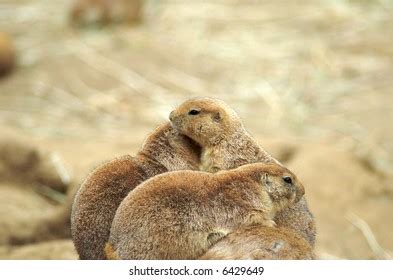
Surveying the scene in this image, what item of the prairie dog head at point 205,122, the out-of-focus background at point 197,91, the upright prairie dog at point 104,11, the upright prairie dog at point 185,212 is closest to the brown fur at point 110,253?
the upright prairie dog at point 185,212

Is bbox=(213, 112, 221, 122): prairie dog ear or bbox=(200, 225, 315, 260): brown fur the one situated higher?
bbox=(213, 112, 221, 122): prairie dog ear

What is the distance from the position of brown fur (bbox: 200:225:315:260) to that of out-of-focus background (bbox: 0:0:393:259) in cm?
228

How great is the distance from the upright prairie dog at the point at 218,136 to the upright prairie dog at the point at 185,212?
0.41 m

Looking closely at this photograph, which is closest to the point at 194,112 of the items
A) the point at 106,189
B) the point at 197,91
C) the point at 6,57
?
the point at 106,189

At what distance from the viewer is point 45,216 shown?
7203 millimetres

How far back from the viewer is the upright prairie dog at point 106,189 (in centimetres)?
398

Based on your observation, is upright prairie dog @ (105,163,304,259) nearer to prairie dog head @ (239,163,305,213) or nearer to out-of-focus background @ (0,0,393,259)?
prairie dog head @ (239,163,305,213)

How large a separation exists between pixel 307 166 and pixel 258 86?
165 inches

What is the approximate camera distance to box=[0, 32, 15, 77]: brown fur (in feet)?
42.5

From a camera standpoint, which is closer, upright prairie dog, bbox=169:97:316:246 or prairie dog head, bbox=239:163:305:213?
prairie dog head, bbox=239:163:305:213

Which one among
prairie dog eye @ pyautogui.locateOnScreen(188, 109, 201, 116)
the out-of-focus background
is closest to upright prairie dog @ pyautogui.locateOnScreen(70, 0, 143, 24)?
the out-of-focus background

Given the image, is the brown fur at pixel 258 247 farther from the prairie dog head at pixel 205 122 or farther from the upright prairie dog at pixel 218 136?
the prairie dog head at pixel 205 122

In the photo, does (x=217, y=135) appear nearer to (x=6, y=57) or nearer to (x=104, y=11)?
(x=6, y=57)

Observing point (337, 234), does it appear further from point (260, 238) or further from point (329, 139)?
point (260, 238)
